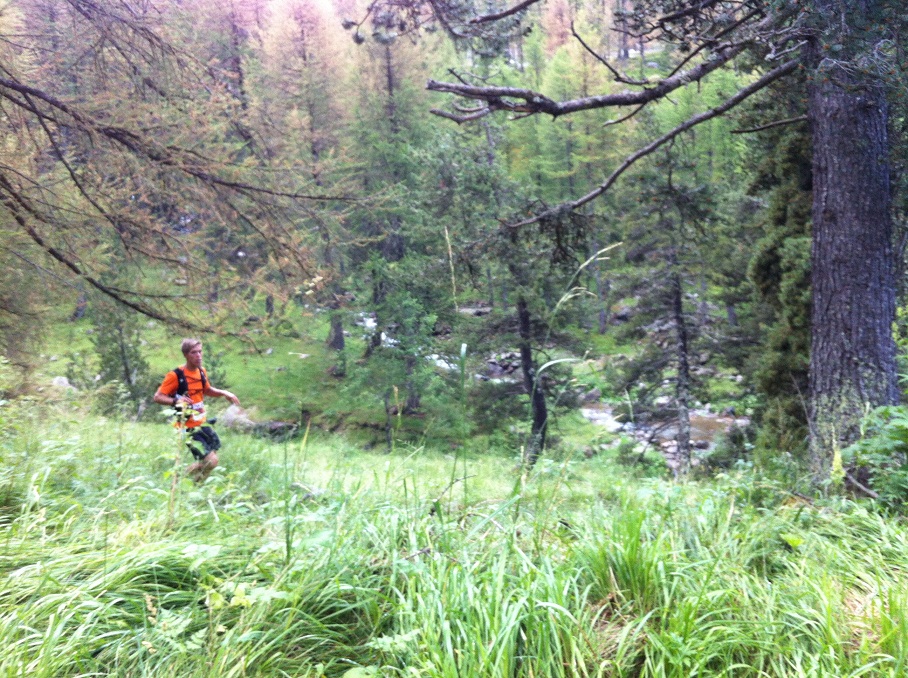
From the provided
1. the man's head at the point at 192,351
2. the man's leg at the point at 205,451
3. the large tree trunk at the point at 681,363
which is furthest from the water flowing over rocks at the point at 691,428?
the man's head at the point at 192,351

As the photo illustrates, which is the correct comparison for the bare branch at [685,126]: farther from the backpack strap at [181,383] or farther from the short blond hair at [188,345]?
the backpack strap at [181,383]

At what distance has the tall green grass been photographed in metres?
1.92

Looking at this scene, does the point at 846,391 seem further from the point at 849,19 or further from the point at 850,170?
the point at 849,19

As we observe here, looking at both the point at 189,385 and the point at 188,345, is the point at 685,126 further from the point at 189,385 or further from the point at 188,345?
the point at 189,385

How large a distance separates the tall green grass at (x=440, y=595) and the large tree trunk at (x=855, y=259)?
109 inches

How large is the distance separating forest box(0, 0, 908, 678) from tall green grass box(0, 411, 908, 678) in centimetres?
2

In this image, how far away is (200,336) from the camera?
6547mm

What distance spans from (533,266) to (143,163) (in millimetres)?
12706

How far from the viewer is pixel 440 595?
211 cm

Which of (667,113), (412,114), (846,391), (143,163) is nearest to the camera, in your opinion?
(846,391)

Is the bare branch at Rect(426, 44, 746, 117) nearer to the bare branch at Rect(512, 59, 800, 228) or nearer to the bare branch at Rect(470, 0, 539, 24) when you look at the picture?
the bare branch at Rect(512, 59, 800, 228)

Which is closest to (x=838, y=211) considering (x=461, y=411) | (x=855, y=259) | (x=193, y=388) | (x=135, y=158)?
(x=855, y=259)

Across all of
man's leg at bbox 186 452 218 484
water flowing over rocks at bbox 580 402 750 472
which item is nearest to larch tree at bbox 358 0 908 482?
man's leg at bbox 186 452 218 484

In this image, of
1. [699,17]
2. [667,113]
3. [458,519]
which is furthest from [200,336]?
[667,113]
